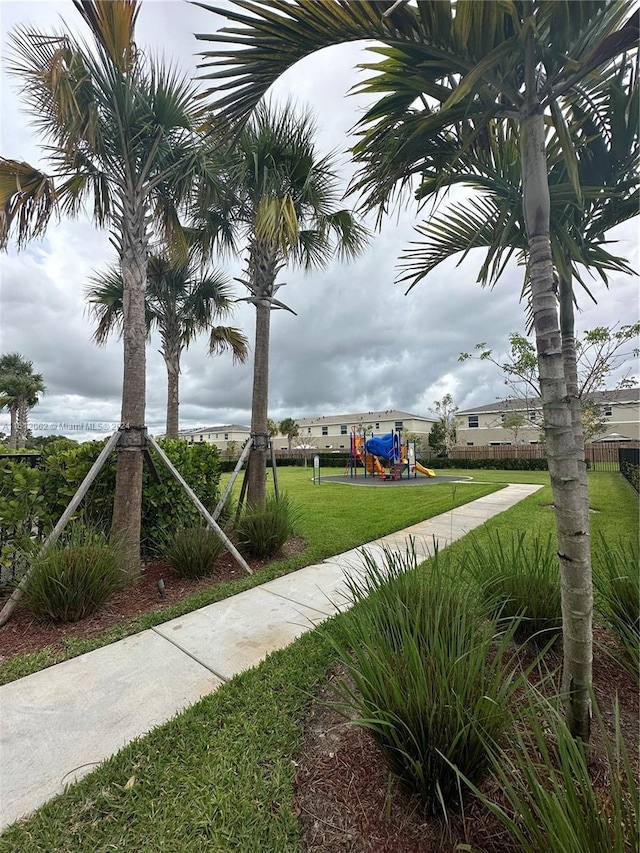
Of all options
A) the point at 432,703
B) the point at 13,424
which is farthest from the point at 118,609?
the point at 13,424

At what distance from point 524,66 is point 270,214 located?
3178mm

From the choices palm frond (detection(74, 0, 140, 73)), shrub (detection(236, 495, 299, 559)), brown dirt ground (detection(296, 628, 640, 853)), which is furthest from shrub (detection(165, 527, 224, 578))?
palm frond (detection(74, 0, 140, 73))

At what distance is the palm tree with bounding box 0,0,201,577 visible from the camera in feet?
11.1

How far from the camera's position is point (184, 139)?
4.23m

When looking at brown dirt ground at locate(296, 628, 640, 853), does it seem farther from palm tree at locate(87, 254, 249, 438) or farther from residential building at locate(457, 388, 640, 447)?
residential building at locate(457, 388, 640, 447)

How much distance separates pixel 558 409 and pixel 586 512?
469 mm

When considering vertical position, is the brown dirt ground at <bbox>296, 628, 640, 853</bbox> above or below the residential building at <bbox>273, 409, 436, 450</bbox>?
below

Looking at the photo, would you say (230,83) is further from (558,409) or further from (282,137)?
(282,137)

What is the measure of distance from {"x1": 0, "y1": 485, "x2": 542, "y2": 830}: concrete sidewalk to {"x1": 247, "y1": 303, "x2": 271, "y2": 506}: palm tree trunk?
1.97 meters

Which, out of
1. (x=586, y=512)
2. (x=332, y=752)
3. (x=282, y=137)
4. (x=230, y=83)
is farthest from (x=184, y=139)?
(x=332, y=752)

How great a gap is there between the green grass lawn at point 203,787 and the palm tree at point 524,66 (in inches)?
52.6

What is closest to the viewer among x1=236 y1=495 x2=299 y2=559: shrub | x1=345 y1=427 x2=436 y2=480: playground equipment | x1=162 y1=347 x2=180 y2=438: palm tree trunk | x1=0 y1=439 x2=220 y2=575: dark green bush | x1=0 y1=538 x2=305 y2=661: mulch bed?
x1=0 y1=538 x2=305 y2=661: mulch bed

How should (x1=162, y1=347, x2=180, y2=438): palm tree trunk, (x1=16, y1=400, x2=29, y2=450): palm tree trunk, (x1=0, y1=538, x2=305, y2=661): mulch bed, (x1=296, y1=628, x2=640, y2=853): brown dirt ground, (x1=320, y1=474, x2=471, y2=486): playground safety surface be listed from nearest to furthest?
(x1=296, y1=628, x2=640, y2=853): brown dirt ground
(x1=0, y1=538, x2=305, y2=661): mulch bed
(x1=162, y1=347, x2=180, y2=438): palm tree trunk
(x1=320, y1=474, x2=471, y2=486): playground safety surface
(x1=16, y1=400, x2=29, y2=450): palm tree trunk

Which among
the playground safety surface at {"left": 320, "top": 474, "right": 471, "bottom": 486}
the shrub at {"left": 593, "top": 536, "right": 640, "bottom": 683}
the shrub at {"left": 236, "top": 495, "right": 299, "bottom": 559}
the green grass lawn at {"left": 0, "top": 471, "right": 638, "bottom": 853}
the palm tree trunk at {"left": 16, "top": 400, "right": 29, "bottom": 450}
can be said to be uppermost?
the palm tree trunk at {"left": 16, "top": 400, "right": 29, "bottom": 450}
